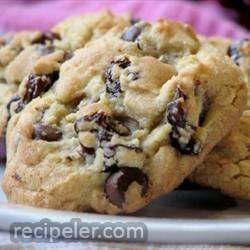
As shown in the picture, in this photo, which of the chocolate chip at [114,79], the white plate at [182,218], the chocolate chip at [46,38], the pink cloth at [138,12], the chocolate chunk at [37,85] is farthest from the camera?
the pink cloth at [138,12]

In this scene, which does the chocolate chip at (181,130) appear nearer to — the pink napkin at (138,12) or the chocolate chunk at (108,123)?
the chocolate chunk at (108,123)

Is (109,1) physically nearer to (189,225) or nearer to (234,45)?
(234,45)

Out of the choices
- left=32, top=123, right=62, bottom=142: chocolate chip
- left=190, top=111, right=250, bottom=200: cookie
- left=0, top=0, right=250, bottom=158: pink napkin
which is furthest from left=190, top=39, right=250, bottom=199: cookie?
left=0, top=0, right=250, bottom=158: pink napkin

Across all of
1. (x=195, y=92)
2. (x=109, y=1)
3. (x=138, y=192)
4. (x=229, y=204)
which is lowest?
(x=109, y=1)

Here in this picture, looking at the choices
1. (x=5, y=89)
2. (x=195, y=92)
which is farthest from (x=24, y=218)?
(x=5, y=89)

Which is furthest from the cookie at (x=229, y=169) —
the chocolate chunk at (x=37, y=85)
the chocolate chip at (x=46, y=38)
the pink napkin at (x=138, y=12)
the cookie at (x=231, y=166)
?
the pink napkin at (x=138, y=12)

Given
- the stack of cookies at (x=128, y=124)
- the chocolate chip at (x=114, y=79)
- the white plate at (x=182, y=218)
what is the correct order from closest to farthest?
the white plate at (x=182, y=218)
the stack of cookies at (x=128, y=124)
the chocolate chip at (x=114, y=79)

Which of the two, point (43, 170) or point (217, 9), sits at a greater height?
point (43, 170)
